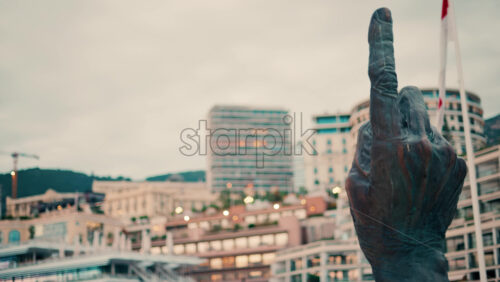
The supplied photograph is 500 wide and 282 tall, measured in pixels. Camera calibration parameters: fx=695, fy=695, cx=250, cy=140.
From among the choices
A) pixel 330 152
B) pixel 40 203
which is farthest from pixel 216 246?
pixel 330 152

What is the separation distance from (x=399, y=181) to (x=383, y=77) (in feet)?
6.59

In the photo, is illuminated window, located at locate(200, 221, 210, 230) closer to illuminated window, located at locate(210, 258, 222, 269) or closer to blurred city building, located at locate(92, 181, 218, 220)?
illuminated window, located at locate(210, 258, 222, 269)

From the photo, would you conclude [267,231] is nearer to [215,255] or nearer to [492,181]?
[215,255]

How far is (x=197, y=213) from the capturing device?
101375 mm

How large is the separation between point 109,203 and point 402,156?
4712 inches

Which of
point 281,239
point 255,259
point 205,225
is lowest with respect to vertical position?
point 255,259

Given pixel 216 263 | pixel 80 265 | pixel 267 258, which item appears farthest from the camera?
pixel 216 263

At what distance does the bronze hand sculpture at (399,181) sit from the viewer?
520 inches

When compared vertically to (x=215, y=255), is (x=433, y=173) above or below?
above

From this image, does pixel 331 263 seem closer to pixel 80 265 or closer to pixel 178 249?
pixel 80 265

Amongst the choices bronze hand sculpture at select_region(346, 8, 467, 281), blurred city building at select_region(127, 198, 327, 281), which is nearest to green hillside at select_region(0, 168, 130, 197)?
blurred city building at select_region(127, 198, 327, 281)

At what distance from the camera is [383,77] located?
13172 millimetres

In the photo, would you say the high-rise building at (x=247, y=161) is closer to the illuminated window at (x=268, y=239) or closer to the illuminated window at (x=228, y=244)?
the illuminated window at (x=228, y=244)

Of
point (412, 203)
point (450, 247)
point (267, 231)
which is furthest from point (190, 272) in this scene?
point (412, 203)
